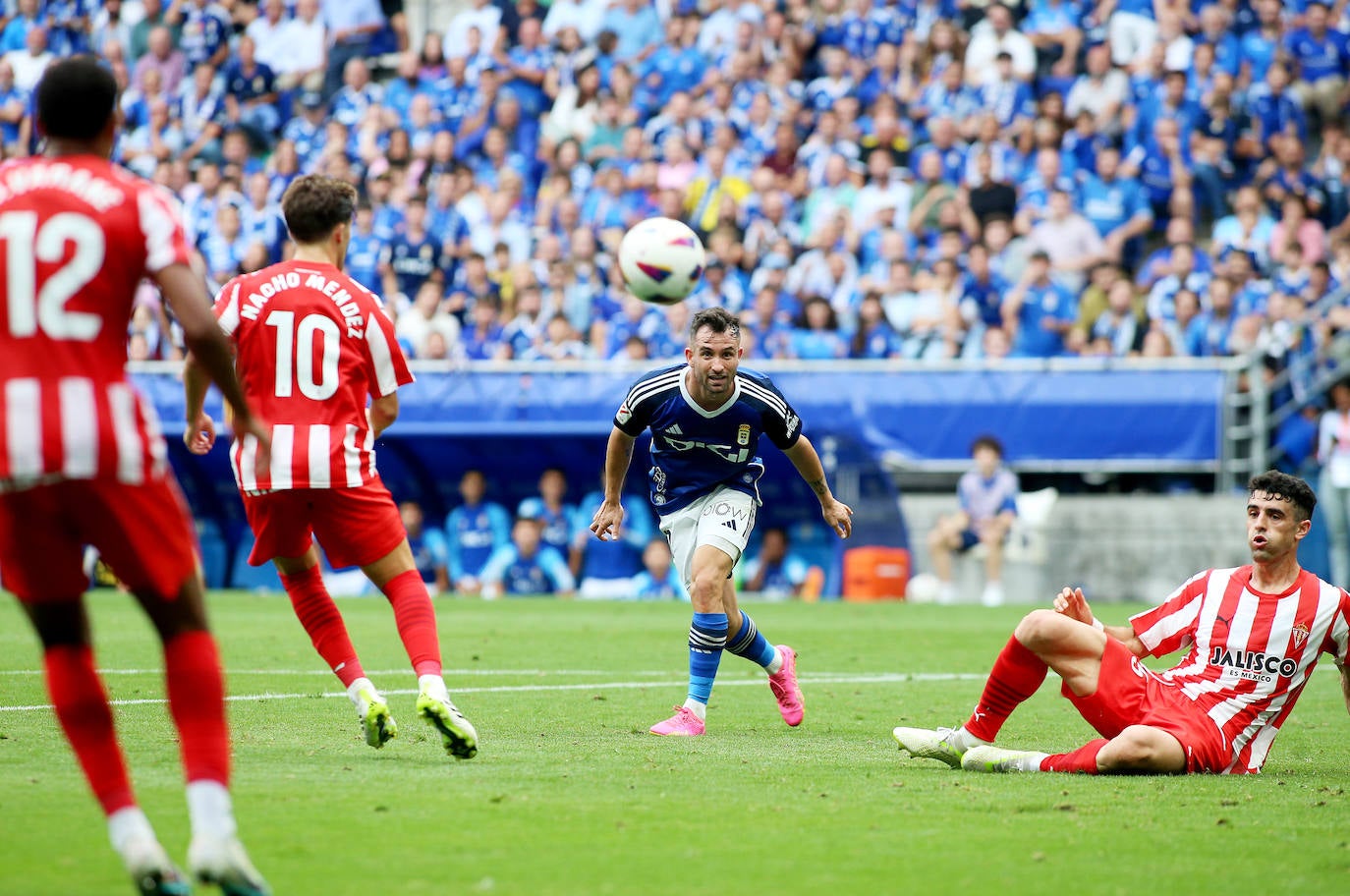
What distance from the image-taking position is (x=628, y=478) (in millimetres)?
19031

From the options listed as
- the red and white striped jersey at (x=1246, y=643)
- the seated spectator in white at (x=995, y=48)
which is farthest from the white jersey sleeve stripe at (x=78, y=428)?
Answer: the seated spectator in white at (x=995, y=48)

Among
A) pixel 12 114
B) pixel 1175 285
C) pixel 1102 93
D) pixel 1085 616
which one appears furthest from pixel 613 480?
pixel 12 114

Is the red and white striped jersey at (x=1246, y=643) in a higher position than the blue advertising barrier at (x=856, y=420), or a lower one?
higher

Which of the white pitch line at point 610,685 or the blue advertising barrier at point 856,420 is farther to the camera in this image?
the blue advertising barrier at point 856,420

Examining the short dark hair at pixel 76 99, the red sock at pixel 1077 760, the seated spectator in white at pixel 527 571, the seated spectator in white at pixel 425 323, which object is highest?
the short dark hair at pixel 76 99

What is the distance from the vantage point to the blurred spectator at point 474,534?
19000mm

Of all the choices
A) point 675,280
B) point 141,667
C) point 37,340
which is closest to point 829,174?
point 675,280

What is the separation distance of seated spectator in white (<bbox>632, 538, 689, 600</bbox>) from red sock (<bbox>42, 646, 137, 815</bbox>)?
1429 cm

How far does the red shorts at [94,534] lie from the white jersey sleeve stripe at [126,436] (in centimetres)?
3

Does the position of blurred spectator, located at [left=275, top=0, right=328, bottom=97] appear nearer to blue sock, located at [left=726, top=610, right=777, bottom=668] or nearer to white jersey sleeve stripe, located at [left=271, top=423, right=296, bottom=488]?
blue sock, located at [left=726, top=610, right=777, bottom=668]

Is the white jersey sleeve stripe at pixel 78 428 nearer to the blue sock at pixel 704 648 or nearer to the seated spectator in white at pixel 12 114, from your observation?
the blue sock at pixel 704 648

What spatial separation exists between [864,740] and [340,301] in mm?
2899

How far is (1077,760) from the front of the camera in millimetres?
6500

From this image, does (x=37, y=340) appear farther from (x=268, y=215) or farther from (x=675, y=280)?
(x=268, y=215)
